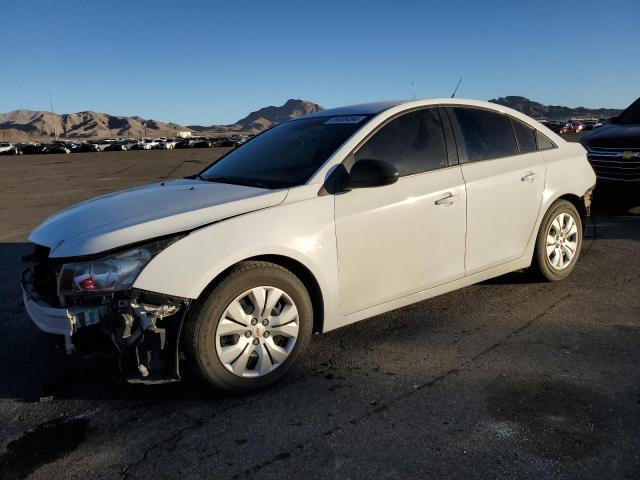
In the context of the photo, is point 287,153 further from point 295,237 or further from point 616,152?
point 616,152

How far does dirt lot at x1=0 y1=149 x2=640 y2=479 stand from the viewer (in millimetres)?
2396

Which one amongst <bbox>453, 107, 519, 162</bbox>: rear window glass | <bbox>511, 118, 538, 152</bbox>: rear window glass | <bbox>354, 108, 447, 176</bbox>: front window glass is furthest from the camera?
<bbox>511, 118, 538, 152</bbox>: rear window glass

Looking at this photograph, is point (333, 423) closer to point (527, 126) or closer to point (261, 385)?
point (261, 385)

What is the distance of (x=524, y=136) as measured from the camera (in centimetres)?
453

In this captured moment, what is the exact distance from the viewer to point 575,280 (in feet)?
16.1

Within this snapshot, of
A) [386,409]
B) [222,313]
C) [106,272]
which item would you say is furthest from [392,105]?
[106,272]

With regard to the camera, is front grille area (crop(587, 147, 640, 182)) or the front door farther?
front grille area (crop(587, 147, 640, 182))

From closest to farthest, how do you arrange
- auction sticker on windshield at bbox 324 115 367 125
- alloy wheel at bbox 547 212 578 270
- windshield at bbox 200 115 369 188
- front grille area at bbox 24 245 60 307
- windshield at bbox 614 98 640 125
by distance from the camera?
front grille area at bbox 24 245 60 307 < windshield at bbox 200 115 369 188 < auction sticker on windshield at bbox 324 115 367 125 < alloy wheel at bbox 547 212 578 270 < windshield at bbox 614 98 640 125

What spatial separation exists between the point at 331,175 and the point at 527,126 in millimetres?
2200

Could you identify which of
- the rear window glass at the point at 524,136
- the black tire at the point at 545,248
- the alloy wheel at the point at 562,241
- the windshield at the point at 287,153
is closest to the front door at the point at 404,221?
the windshield at the point at 287,153

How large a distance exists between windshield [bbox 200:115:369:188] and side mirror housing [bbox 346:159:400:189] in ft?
0.82

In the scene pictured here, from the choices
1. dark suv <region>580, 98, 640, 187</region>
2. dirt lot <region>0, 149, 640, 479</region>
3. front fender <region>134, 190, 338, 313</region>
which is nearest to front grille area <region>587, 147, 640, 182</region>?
dark suv <region>580, 98, 640, 187</region>

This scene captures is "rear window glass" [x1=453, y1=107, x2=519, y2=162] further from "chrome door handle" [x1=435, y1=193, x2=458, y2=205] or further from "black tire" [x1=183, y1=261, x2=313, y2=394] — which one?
"black tire" [x1=183, y1=261, x2=313, y2=394]

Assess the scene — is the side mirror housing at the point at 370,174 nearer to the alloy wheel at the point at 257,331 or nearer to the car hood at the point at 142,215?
the car hood at the point at 142,215
